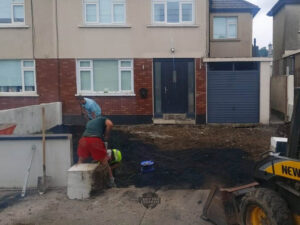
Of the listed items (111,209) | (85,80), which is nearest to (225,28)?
(85,80)

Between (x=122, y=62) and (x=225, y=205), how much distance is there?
10795 millimetres

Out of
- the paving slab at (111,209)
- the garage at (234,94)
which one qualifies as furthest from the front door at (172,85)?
the paving slab at (111,209)

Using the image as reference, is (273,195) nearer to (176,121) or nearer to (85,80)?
(176,121)

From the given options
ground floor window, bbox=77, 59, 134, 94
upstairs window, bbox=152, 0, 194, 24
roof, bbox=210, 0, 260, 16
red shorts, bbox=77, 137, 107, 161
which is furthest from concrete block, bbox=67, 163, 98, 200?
roof, bbox=210, 0, 260, 16

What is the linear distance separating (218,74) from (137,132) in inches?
170

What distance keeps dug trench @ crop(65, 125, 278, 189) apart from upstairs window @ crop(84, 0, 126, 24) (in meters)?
4.53

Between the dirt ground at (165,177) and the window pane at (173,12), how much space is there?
5003 mm

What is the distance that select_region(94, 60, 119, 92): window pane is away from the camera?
14742 mm

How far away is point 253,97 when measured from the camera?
568 inches

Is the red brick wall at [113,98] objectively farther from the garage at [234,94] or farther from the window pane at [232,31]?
the window pane at [232,31]

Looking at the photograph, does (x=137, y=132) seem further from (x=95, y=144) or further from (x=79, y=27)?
(x=95, y=144)

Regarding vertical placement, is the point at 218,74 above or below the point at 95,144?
above

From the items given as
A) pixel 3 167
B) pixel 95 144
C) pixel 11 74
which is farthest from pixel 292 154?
pixel 11 74

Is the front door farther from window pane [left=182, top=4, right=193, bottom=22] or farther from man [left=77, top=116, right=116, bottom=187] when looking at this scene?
man [left=77, top=116, right=116, bottom=187]
